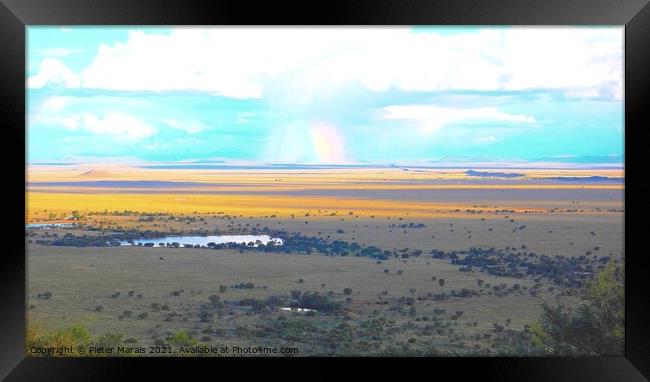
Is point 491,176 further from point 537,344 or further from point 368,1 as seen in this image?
point 368,1

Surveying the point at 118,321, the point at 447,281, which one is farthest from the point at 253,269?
the point at 447,281

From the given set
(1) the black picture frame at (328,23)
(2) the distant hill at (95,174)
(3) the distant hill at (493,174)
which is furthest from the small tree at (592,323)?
(2) the distant hill at (95,174)

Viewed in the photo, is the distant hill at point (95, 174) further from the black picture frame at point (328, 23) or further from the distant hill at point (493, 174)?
the black picture frame at point (328, 23)

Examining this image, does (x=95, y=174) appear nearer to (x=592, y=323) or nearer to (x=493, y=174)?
(x=493, y=174)

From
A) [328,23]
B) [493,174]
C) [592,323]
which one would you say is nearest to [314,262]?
[493,174]

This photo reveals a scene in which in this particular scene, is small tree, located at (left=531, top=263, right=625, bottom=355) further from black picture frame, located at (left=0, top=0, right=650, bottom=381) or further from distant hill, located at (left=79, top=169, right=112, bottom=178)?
distant hill, located at (left=79, top=169, right=112, bottom=178)

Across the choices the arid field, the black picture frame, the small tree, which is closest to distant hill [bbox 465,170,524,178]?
the arid field

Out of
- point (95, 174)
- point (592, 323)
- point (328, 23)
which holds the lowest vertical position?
point (592, 323)
